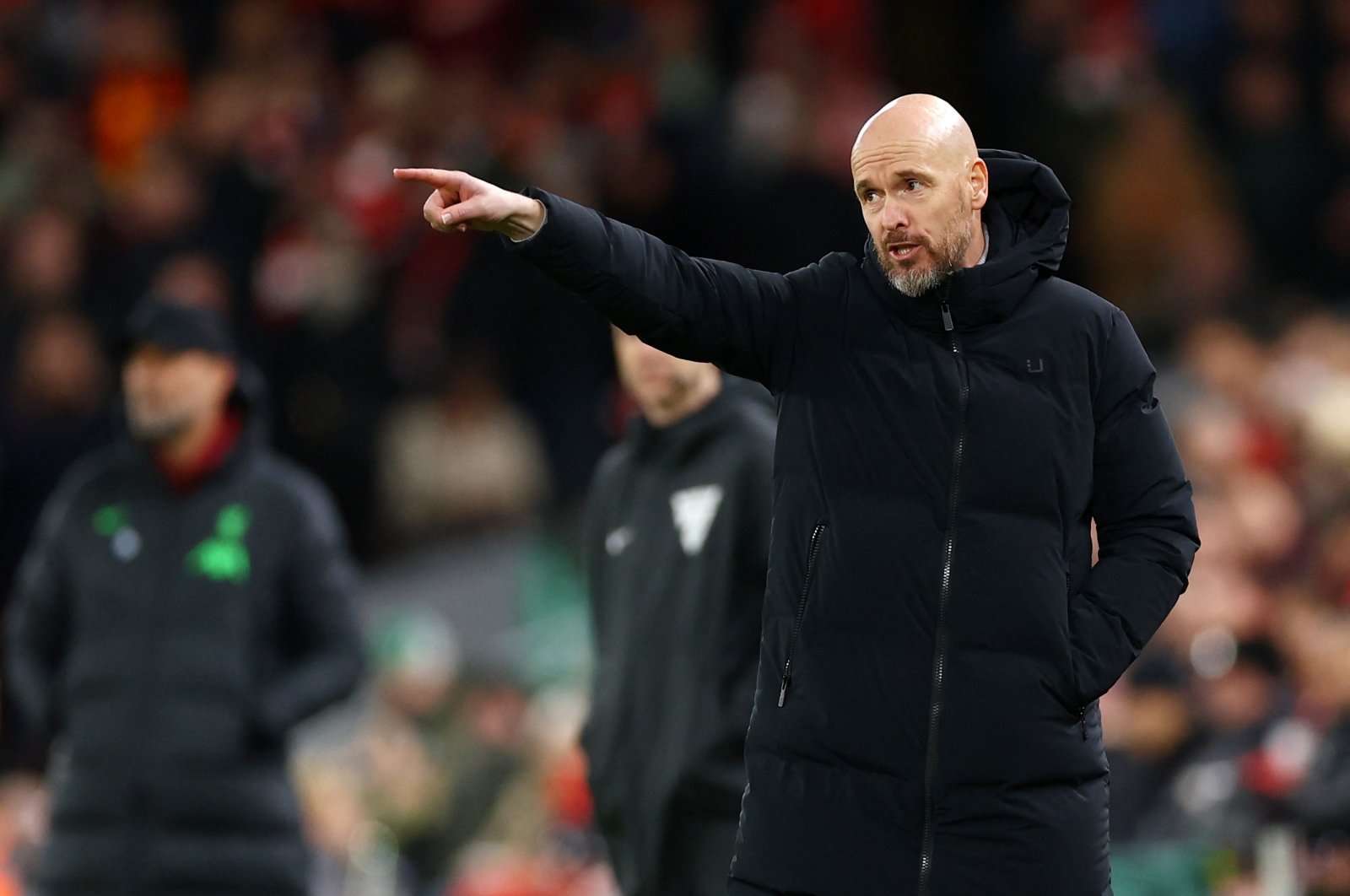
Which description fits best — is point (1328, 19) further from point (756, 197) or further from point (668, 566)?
point (668, 566)

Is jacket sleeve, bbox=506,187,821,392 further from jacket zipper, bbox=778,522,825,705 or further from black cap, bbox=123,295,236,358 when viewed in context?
black cap, bbox=123,295,236,358

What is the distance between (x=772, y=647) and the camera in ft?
14.1

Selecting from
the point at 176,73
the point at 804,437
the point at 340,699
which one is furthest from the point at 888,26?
the point at 804,437

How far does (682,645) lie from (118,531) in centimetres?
204

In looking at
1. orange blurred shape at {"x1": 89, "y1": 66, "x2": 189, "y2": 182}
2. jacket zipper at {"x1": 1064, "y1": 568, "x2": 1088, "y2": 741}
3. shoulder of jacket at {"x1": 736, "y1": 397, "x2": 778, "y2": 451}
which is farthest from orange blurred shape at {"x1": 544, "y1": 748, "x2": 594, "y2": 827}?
jacket zipper at {"x1": 1064, "y1": 568, "x2": 1088, "y2": 741}

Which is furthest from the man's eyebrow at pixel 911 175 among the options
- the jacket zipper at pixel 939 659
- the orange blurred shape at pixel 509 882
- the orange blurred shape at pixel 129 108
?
the orange blurred shape at pixel 129 108

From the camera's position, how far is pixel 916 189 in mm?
4227

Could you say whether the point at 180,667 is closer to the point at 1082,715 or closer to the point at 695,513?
the point at 695,513

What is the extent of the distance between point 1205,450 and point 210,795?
17.8 ft

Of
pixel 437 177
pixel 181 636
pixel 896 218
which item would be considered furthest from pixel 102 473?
pixel 896 218

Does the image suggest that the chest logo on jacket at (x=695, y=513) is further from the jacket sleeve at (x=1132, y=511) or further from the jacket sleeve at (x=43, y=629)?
the jacket sleeve at (x=43, y=629)

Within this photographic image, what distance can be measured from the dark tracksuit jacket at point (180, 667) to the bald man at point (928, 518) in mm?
2653

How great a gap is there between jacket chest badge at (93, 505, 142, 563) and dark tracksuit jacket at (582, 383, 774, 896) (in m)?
1.57

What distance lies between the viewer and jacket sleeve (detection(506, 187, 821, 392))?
4.10 m
